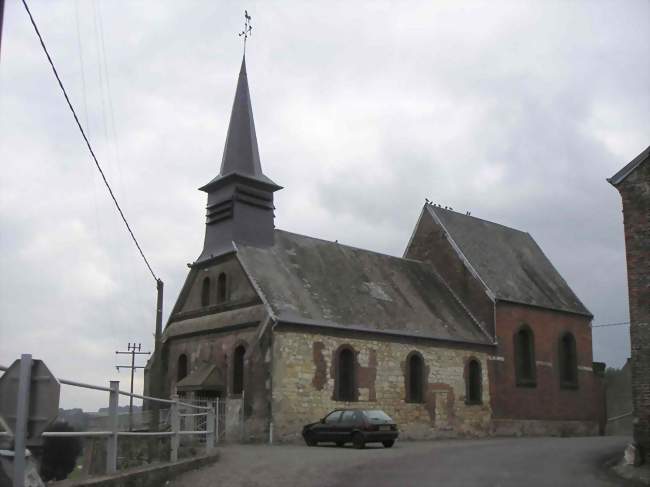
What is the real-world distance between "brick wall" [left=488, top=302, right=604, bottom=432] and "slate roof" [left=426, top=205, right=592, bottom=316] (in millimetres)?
716

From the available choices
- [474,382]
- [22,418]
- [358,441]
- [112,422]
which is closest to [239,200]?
[358,441]

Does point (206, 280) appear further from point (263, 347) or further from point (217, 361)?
point (263, 347)

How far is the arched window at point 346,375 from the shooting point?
26297mm

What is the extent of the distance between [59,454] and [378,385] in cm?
1895

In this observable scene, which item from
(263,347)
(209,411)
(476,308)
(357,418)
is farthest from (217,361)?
(476,308)

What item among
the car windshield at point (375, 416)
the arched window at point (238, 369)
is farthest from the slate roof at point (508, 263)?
the car windshield at point (375, 416)

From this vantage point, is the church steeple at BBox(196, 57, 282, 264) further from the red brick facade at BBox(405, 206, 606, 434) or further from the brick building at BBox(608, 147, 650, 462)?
the brick building at BBox(608, 147, 650, 462)

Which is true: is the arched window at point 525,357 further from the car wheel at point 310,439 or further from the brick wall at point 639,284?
the brick wall at point 639,284

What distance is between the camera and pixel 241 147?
102ft

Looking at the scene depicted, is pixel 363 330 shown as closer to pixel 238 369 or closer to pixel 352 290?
pixel 352 290

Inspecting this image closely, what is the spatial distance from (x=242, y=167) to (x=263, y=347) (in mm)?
9085

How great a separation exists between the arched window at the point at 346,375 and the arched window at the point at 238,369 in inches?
140

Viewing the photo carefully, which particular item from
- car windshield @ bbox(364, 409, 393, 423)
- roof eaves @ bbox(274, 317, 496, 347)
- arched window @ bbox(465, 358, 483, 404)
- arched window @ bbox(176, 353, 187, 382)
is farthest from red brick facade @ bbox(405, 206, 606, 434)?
arched window @ bbox(176, 353, 187, 382)

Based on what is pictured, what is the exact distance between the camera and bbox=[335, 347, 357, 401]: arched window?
86.3ft
